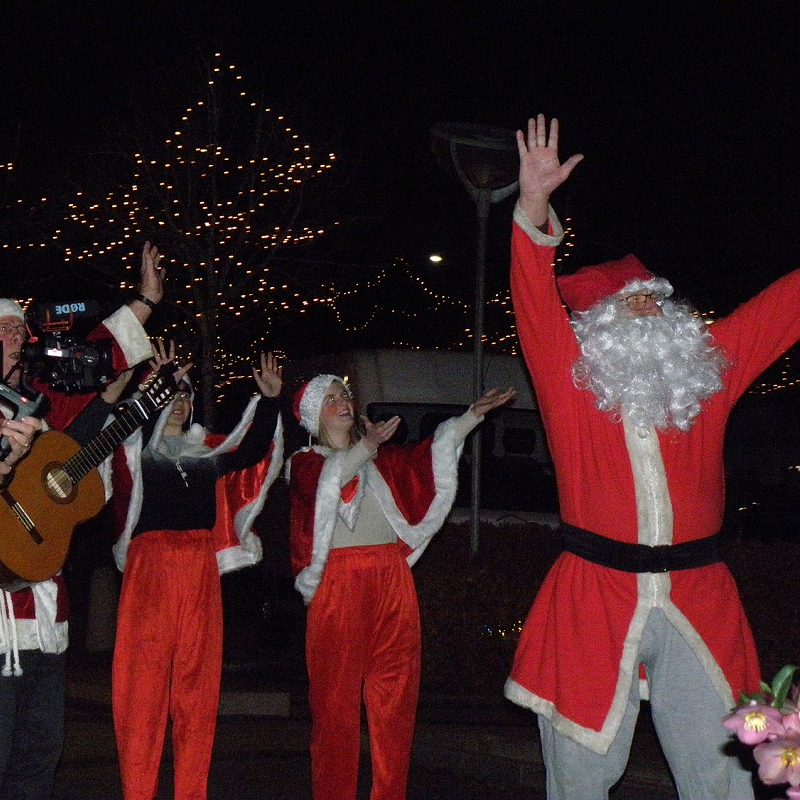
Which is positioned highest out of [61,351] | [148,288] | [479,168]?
[479,168]

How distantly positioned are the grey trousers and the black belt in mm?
157

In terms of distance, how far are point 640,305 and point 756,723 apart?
2.00 meters

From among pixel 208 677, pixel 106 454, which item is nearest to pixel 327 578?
pixel 208 677

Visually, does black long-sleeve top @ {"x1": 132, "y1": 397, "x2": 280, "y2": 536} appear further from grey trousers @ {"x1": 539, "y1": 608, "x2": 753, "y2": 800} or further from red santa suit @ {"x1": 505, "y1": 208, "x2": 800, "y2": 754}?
grey trousers @ {"x1": 539, "y1": 608, "x2": 753, "y2": 800}

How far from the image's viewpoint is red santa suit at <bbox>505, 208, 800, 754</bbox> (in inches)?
154

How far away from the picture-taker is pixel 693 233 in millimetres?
16297

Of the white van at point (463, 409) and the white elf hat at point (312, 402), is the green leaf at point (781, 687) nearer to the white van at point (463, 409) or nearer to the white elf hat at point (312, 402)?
the white elf hat at point (312, 402)

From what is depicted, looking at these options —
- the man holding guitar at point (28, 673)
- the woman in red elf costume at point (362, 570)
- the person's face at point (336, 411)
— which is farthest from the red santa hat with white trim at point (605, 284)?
the person's face at point (336, 411)

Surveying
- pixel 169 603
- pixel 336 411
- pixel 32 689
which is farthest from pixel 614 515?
pixel 169 603

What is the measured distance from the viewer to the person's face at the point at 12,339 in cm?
471

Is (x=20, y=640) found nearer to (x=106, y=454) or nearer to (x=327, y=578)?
(x=106, y=454)

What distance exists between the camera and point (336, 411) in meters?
6.38

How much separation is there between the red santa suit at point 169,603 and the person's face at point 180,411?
10cm

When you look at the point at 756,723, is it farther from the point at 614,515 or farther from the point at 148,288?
the point at 148,288
